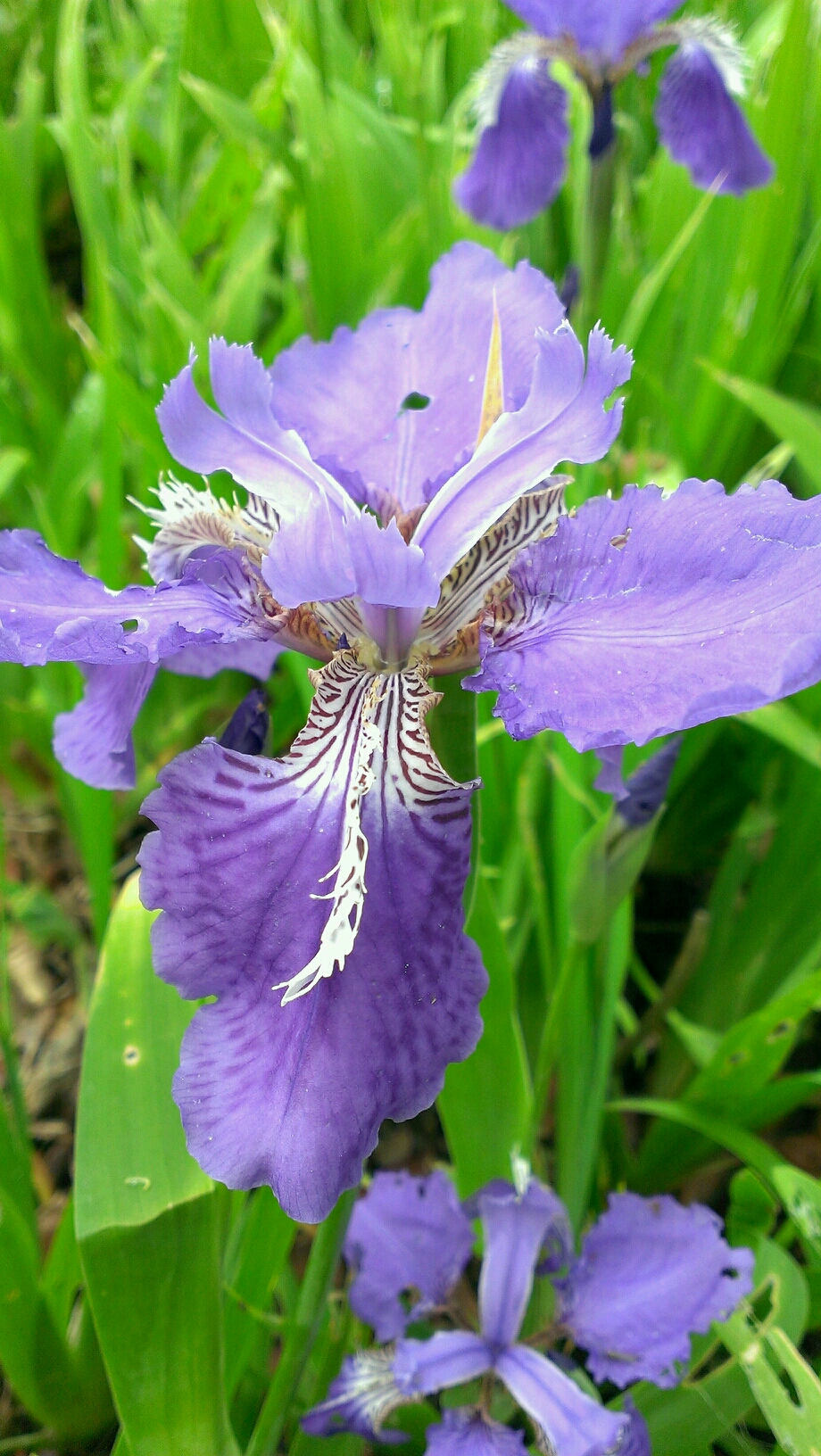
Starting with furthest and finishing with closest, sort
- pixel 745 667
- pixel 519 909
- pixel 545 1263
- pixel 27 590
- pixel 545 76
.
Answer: pixel 545 76 < pixel 519 909 < pixel 545 1263 < pixel 27 590 < pixel 745 667

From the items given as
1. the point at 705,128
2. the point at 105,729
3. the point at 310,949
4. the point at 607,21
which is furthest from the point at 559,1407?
the point at 607,21

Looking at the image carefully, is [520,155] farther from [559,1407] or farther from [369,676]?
[559,1407]

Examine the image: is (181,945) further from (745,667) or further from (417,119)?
(417,119)

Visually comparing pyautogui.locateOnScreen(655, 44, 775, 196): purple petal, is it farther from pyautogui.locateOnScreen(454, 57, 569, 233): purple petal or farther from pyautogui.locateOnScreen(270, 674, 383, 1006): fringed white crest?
pyautogui.locateOnScreen(270, 674, 383, 1006): fringed white crest

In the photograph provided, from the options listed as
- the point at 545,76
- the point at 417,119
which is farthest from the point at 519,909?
the point at 545,76

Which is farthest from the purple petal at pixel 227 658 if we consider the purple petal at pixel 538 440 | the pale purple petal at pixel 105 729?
the purple petal at pixel 538 440

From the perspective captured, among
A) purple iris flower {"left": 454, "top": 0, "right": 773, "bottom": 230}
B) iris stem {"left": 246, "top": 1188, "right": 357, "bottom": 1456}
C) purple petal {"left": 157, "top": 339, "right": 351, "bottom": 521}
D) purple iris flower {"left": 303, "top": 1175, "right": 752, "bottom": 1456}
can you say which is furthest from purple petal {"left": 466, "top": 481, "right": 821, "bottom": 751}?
purple iris flower {"left": 454, "top": 0, "right": 773, "bottom": 230}
